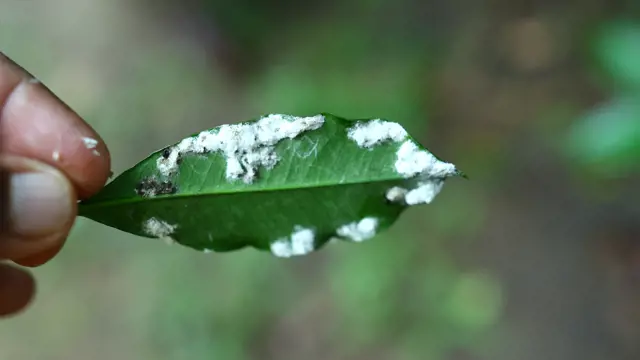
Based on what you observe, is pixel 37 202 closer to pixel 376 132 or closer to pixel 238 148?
pixel 238 148

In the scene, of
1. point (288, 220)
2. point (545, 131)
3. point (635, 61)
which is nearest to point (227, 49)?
point (545, 131)

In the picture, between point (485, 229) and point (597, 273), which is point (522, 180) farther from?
point (597, 273)

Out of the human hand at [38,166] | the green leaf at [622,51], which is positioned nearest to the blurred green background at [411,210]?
the green leaf at [622,51]

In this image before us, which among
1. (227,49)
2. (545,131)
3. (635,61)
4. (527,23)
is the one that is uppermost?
(227,49)

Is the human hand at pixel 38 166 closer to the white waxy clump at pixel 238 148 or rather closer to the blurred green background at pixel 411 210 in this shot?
the white waxy clump at pixel 238 148

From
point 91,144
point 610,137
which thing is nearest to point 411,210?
point 610,137
